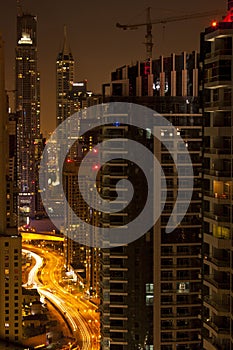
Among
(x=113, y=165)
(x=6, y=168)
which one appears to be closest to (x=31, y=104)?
(x=6, y=168)

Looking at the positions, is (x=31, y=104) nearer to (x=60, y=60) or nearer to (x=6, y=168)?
(x=60, y=60)

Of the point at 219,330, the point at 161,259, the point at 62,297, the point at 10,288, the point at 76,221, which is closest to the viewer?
the point at 219,330

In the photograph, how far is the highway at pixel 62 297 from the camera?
1105cm

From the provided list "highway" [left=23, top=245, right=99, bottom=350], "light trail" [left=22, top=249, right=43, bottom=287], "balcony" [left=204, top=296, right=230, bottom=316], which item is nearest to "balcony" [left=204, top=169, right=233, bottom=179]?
"balcony" [left=204, top=296, right=230, bottom=316]

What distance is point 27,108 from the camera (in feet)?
88.4

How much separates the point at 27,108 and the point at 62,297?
14118 millimetres

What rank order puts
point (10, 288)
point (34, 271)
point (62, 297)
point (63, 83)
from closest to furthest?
point (10, 288)
point (62, 297)
point (34, 271)
point (63, 83)

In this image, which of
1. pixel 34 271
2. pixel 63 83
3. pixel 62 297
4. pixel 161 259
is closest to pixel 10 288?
pixel 161 259

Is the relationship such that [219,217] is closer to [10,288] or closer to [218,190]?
[218,190]

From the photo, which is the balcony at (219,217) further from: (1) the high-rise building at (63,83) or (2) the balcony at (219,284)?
(1) the high-rise building at (63,83)

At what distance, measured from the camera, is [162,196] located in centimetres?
511

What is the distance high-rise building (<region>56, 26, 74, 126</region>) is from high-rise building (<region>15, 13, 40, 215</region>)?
4.81 feet

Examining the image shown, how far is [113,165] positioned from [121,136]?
0.75 ft

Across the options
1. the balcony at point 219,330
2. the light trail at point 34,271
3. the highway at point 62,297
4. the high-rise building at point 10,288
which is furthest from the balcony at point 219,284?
the light trail at point 34,271
